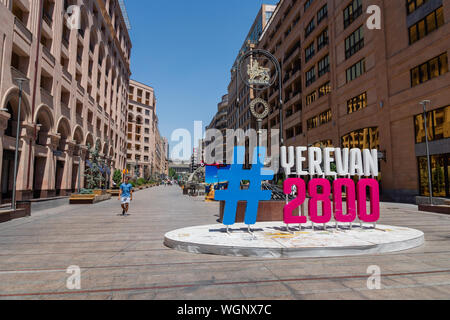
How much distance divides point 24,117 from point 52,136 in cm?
463

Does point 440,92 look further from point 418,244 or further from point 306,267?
point 306,267

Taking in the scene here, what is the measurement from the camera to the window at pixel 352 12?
30.4 metres

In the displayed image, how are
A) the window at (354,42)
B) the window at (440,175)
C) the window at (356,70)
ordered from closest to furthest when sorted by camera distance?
1. the window at (440,175)
2. the window at (356,70)
3. the window at (354,42)

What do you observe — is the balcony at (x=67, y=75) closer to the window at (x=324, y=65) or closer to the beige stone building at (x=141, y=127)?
the window at (x=324, y=65)

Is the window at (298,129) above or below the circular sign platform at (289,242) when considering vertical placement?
above

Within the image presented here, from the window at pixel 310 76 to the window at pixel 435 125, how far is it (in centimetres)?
1934

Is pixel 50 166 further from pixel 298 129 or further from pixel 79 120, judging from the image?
pixel 298 129

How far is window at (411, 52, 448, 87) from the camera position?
21172 millimetres

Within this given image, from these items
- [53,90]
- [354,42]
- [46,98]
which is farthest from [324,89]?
[46,98]

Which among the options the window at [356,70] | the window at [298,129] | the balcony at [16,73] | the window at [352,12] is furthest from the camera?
the window at [298,129]

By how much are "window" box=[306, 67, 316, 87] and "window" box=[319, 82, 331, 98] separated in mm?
2652

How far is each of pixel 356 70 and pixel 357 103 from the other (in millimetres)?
3851

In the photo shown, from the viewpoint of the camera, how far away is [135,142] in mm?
90250

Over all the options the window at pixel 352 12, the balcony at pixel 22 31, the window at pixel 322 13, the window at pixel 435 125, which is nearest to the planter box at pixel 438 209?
the window at pixel 435 125
